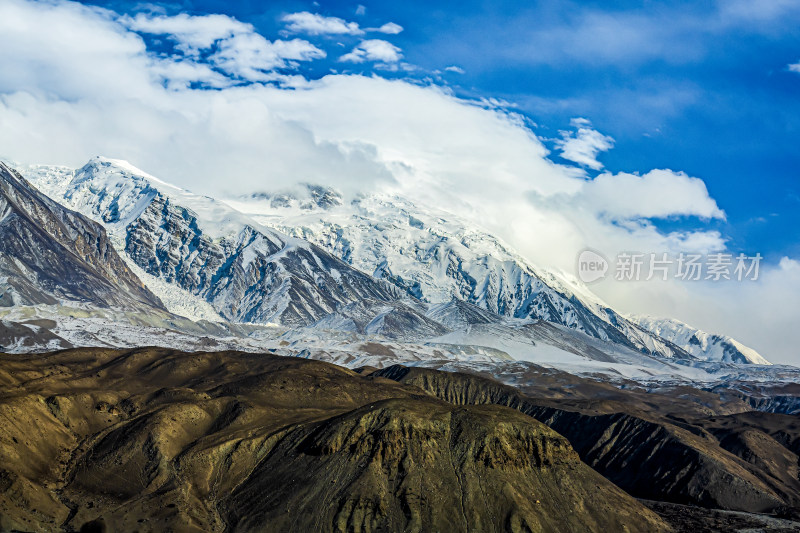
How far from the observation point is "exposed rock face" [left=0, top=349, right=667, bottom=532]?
6053 inches

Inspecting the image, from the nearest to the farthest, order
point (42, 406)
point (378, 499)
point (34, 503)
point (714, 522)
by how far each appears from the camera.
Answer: point (34, 503) < point (378, 499) < point (42, 406) < point (714, 522)

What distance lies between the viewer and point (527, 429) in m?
178

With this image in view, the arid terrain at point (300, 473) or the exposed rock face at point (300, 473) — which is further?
the exposed rock face at point (300, 473)

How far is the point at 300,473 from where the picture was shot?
166125 mm

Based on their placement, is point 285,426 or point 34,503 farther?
point 285,426

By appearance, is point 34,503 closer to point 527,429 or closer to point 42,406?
point 42,406

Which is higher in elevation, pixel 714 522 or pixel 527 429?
pixel 527 429

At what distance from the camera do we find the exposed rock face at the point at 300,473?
15375 cm

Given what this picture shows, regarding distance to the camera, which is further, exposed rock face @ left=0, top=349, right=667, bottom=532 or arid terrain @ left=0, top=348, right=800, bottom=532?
exposed rock face @ left=0, top=349, right=667, bottom=532

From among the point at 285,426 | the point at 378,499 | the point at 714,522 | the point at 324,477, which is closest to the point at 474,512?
the point at 378,499

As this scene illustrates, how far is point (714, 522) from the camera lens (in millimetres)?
191250

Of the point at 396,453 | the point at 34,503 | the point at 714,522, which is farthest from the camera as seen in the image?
the point at 714,522

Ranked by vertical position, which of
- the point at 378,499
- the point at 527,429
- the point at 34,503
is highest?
the point at 527,429

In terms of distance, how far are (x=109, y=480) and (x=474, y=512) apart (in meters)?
67.7
